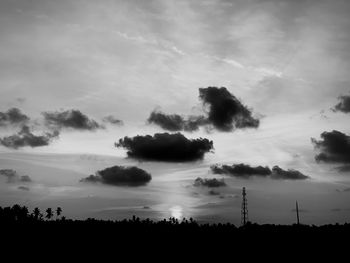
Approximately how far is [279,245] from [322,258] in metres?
26.4

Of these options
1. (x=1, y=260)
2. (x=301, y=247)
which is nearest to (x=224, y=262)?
(x=301, y=247)

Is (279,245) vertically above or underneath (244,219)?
underneath

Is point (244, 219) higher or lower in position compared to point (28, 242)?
higher

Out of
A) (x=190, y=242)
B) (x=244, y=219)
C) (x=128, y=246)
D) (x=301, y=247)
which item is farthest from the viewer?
(x=244, y=219)

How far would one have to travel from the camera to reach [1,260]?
85.3m

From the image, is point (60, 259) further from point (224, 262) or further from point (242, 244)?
point (242, 244)

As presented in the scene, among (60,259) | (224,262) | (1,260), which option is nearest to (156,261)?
(224,262)

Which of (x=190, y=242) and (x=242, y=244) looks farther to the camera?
(x=190, y=242)

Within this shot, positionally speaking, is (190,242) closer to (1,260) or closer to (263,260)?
(263,260)

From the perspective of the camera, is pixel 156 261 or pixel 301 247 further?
pixel 301 247

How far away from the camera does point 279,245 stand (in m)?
112

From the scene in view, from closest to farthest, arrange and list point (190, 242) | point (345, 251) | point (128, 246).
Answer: point (345, 251) → point (128, 246) → point (190, 242)

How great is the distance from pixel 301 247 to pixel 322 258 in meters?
20.4

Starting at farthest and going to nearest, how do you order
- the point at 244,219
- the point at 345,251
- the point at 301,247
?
the point at 244,219, the point at 301,247, the point at 345,251
